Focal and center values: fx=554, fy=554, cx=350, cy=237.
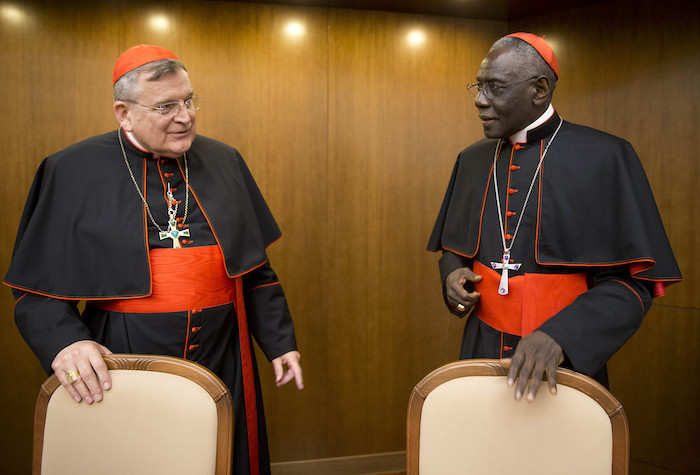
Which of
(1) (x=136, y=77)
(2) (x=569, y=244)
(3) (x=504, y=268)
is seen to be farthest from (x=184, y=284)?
(2) (x=569, y=244)

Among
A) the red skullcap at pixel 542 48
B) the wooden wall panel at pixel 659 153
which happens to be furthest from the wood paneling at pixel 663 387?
the red skullcap at pixel 542 48

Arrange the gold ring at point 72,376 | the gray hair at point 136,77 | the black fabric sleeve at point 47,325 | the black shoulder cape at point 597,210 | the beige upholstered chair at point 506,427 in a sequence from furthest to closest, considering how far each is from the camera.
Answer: the gray hair at point 136,77 → the black shoulder cape at point 597,210 → the black fabric sleeve at point 47,325 → the gold ring at point 72,376 → the beige upholstered chair at point 506,427

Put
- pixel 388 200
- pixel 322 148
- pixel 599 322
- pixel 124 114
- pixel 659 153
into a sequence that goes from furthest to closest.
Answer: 1. pixel 388 200
2. pixel 322 148
3. pixel 659 153
4. pixel 124 114
5. pixel 599 322

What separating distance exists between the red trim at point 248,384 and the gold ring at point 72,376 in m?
0.62

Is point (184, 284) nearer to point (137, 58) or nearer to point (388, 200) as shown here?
point (137, 58)

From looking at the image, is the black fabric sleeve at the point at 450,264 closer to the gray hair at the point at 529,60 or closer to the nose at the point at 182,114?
the gray hair at the point at 529,60

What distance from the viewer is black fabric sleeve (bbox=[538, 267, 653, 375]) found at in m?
1.47

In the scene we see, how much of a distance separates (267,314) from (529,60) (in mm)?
1281

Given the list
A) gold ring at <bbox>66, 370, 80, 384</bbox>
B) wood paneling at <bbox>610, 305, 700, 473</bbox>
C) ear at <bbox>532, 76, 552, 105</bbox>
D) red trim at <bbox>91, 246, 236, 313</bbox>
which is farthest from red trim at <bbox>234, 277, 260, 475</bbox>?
wood paneling at <bbox>610, 305, 700, 473</bbox>

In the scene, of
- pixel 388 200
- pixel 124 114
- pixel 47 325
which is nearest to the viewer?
pixel 47 325

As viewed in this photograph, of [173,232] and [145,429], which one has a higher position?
[173,232]

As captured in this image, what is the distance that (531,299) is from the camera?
177cm

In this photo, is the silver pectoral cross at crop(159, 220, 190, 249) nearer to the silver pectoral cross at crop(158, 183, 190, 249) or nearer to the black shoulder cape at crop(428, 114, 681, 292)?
the silver pectoral cross at crop(158, 183, 190, 249)

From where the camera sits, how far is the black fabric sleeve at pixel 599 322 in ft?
4.83
